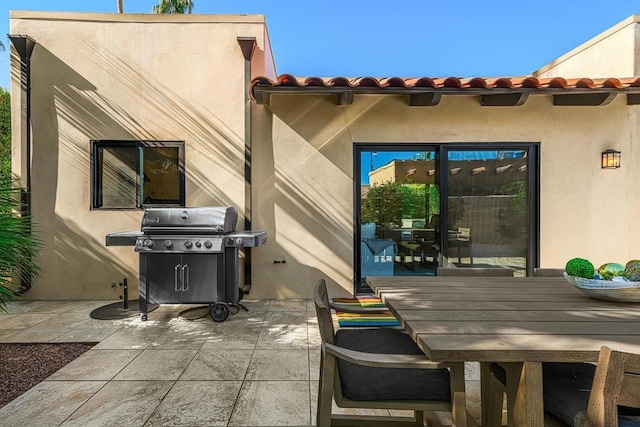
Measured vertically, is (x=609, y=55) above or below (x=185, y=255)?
above

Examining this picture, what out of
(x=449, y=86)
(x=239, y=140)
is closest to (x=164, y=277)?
(x=239, y=140)

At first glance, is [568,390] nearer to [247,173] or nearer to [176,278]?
[176,278]

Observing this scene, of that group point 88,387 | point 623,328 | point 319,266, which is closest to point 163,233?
point 88,387

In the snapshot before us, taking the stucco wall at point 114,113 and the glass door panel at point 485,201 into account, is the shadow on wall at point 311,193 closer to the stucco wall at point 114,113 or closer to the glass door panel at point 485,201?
the stucco wall at point 114,113

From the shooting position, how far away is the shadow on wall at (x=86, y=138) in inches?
197

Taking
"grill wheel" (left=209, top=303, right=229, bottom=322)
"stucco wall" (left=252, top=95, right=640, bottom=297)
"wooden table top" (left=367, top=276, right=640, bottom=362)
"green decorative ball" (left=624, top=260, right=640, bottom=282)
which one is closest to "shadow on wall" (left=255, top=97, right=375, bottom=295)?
"stucco wall" (left=252, top=95, right=640, bottom=297)

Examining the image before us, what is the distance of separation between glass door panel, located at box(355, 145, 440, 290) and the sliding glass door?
0.01 meters

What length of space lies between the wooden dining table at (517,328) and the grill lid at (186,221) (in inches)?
95.3

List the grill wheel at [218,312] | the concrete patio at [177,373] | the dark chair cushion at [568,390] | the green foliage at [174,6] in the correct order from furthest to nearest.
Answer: the green foliage at [174,6], the grill wheel at [218,312], the concrete patio at [177,373], the dark chair cushion at [568,390]

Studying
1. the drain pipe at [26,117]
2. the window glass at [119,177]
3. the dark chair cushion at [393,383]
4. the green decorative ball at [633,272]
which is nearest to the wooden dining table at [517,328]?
the green decorative ball at [633,272]

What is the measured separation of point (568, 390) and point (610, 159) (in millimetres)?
4685

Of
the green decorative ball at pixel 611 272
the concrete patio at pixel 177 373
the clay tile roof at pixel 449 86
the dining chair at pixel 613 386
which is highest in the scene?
the clay tile roof at pixel 449 86

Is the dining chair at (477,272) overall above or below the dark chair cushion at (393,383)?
above

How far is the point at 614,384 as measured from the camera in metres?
1.05
